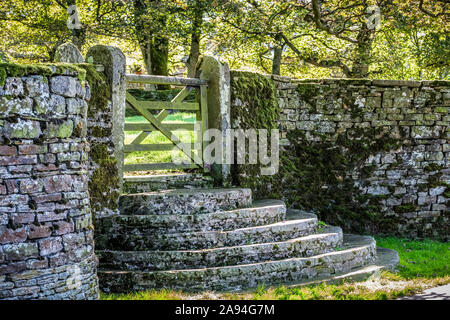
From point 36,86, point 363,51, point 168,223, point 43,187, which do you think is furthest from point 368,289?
point 363,51

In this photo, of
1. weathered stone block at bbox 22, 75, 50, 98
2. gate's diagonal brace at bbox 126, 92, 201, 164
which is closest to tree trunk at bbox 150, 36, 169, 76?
gate's diagonal brace at bbox 126, 92, 201, 164

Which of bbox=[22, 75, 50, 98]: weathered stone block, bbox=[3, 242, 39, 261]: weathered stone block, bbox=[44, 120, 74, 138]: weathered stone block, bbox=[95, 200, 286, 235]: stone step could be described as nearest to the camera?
bbox=[3, 242, 39, 261]: weathered stone block

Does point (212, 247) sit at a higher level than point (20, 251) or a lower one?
lower

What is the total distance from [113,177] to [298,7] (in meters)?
8.35

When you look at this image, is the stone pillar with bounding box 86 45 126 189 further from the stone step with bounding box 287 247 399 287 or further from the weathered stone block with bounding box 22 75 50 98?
the stone step with bounding box 287 247 399 287

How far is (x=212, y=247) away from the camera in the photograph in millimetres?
7004

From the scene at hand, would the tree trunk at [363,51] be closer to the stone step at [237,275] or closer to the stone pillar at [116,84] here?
the stone step at [237,275]

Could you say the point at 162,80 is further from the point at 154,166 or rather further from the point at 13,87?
the point at 13,87

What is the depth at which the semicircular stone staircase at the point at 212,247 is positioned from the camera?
6.58m

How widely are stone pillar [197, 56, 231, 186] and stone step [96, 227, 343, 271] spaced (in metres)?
1.74

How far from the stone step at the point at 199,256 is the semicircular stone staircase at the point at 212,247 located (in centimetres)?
1

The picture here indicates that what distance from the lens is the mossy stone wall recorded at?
1002 centimetres

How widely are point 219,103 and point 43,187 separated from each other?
383cm

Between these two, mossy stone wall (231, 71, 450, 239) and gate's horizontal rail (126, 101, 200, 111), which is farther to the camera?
mossy stone wall (231, 71, 450, 239)
